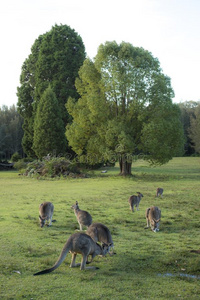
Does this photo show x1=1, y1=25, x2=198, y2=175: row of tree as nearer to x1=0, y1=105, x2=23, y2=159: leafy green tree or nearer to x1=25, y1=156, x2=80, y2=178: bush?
x1=25, y1=156, x2=80, y2=178: bush

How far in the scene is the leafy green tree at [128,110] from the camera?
24.3m

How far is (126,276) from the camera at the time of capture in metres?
5.81

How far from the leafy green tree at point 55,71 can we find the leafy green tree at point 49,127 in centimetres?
172

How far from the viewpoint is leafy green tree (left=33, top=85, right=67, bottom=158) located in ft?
112

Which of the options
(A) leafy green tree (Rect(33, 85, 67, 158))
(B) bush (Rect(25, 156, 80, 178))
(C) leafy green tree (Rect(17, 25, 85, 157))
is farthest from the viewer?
(C) leafy green tree (Rect(17, 25, 85, 157))

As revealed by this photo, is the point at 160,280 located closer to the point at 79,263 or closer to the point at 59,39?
the point at 79,263

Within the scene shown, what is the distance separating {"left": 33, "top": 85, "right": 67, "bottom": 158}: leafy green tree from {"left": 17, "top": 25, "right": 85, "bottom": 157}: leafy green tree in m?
1.72

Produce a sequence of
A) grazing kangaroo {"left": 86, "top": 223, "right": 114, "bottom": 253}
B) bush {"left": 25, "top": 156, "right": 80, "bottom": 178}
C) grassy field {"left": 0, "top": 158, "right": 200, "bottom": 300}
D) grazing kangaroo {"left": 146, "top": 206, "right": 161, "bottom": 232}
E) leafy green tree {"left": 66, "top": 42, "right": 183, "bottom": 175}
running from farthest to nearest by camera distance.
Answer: bush {"left": 25, "top": 156, "right": 80, "bottom": 178} < leafy green tree {"left": 66, "top": 42, "right": 183, "bottom": 175} < grazing kangaroo {"left": 146, "top": 206, "right": 161, "bottom": 232} < grazing kangaroo {"left": 86, "top": 223, "right": 114, "bottom": 253} < grassy field {"left": 0, "top": 158, "right": 200, "bottom": 300}

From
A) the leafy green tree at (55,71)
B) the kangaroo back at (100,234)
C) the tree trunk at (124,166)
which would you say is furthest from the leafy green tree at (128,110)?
the kangaroo back at (100,234)

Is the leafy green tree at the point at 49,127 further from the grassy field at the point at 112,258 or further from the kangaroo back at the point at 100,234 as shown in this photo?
the kangaroo back at the point at 100,234

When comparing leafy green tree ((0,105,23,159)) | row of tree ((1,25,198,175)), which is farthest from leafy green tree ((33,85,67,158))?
leafy green tree ((0,105,23,159))

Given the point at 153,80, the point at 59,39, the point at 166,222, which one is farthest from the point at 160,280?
the point at 59,39

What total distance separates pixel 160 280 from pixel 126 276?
56cm

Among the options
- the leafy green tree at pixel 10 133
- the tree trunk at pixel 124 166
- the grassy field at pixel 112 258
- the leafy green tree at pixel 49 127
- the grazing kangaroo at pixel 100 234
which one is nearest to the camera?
the grassy field at pixel 112 258
